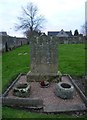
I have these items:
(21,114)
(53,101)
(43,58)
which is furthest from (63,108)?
(43,58)

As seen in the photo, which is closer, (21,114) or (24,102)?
(21,114)

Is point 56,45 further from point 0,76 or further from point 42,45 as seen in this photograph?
point 0,76

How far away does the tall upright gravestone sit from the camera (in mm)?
12602

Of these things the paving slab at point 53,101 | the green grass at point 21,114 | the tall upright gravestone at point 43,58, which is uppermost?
the tall upright gravestone at point 43,58

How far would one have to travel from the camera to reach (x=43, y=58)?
42.1ft

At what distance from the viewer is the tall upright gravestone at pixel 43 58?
41.3 ft

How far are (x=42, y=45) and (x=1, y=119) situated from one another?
6017 mm

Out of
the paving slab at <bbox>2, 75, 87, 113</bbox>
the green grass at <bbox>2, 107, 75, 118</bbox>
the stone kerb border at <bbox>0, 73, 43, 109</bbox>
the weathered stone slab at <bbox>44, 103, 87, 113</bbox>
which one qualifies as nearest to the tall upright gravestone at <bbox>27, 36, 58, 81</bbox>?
the paving slab at <bbox>2, 75, 87, 113</bbox>

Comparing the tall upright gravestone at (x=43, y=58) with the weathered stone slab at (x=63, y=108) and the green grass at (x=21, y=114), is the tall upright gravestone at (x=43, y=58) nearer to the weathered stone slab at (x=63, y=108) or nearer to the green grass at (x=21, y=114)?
the weathered stone slab at (x=63, y=108)

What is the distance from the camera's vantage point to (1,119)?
736 centimetres

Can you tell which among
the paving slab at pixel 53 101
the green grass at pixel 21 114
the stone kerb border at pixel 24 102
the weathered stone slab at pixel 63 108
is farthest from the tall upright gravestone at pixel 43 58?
the green grass at pixel 21 114

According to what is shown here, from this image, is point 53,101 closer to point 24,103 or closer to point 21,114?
point 24,103

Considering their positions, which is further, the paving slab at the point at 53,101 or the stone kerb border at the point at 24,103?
the stone kerb border at the point at 24,103

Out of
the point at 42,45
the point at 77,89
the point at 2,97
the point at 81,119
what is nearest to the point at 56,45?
the point at 42,45
